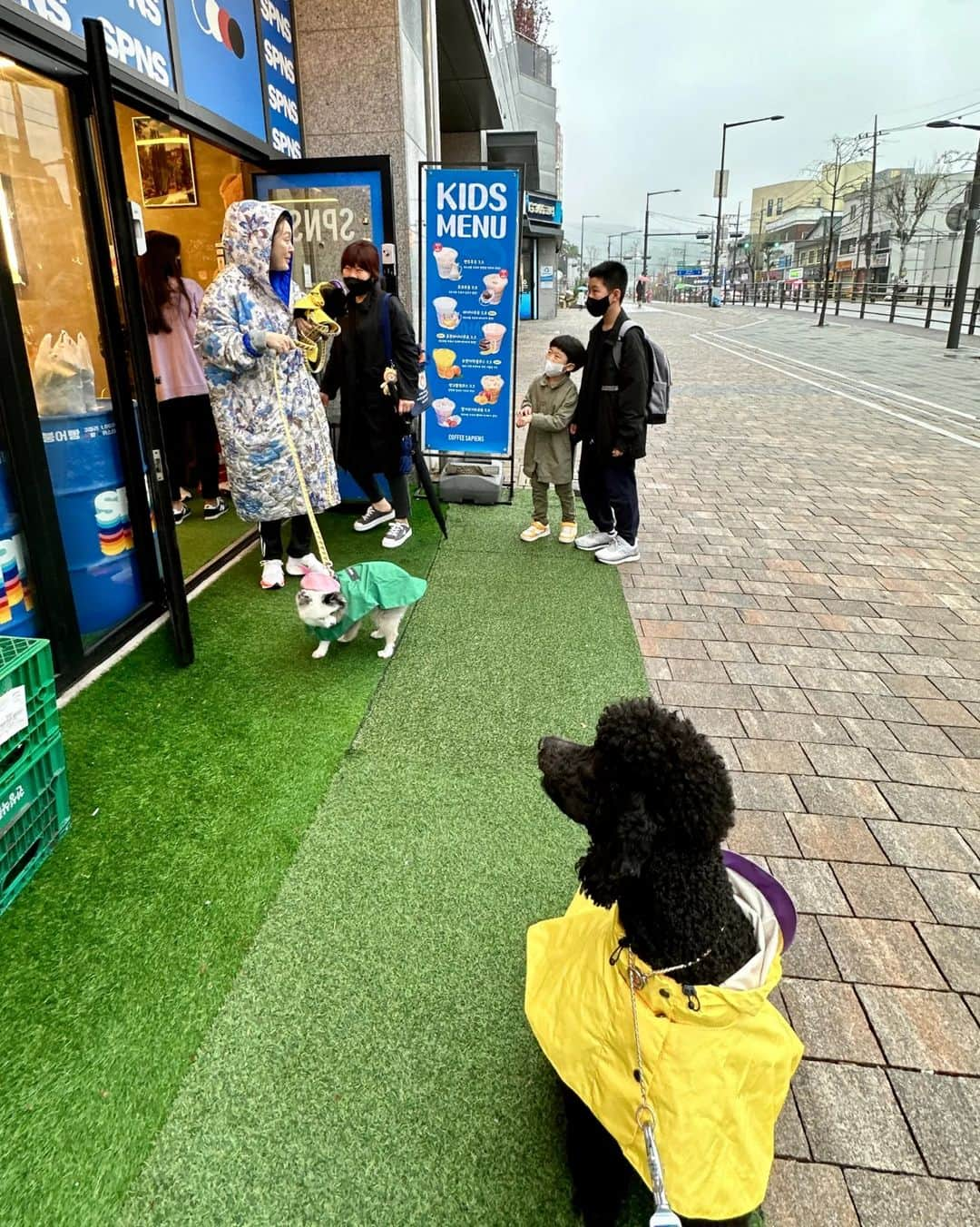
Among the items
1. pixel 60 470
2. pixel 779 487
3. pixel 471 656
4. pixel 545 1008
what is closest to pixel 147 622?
pixel 60 470

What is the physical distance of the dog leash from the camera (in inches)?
47.7

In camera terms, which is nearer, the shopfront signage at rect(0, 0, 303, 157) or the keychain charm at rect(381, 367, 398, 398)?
the shopfront signage at rect(0, 0, 303, 157)

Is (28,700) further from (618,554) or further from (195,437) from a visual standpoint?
(195,437)

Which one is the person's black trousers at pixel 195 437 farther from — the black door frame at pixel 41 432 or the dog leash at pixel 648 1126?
the dog leash at pixel 648 1126

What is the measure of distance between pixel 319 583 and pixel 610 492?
7.76ft

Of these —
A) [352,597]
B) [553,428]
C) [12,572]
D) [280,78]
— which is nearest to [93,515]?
[12,572]

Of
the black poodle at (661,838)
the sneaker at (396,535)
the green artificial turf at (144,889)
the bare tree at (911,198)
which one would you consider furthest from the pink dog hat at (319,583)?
the bare tree at (911,198)

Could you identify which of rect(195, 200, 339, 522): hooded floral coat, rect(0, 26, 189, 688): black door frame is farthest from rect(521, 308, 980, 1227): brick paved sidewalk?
rect(0, 26, 189, 688): black door frame

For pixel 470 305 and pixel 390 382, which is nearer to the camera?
pixel 390 382

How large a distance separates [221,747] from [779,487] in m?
5.92

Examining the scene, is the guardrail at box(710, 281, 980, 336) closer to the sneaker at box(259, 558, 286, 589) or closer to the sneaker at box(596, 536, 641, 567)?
the sneaker at box(596, 536, 641, 567)

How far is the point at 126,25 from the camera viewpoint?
3672mm

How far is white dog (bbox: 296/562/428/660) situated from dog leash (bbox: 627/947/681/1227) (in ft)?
7.88

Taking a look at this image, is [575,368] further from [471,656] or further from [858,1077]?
[858,1077]
